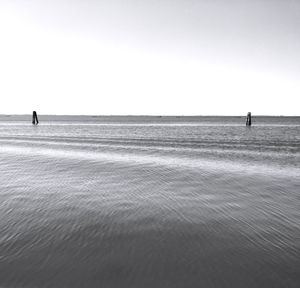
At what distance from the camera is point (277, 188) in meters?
9.59

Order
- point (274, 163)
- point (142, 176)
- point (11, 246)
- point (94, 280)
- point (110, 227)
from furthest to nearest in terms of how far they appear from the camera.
Result: point (274, 163), point (142, 176), point (110, 227), point (11, 246), point (94, 280)

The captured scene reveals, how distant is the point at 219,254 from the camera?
15.5 feet

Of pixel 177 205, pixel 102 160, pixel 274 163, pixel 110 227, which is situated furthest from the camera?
pixel 102 160

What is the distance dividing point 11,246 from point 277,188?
30.2ft

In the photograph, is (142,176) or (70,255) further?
(142,176)

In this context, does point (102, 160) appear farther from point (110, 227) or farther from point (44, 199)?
Answer: point (110, 227)

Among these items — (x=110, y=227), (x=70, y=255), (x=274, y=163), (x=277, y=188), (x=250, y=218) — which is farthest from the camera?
(x=274, y=163)

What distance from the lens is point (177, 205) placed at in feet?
24.8

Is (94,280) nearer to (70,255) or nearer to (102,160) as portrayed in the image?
(70,255)

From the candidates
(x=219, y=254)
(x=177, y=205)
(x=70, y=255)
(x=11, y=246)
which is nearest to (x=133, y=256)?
(x=70, y=255)

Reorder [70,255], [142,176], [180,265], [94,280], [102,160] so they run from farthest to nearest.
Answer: [102,160] → [142,176] → [70,255] → [180,265] → [94,280]

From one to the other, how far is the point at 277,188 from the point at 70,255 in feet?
27.2

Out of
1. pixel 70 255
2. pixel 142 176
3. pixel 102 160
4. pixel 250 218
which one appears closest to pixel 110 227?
pixel 70 255

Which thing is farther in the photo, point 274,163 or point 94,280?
point 274,163
